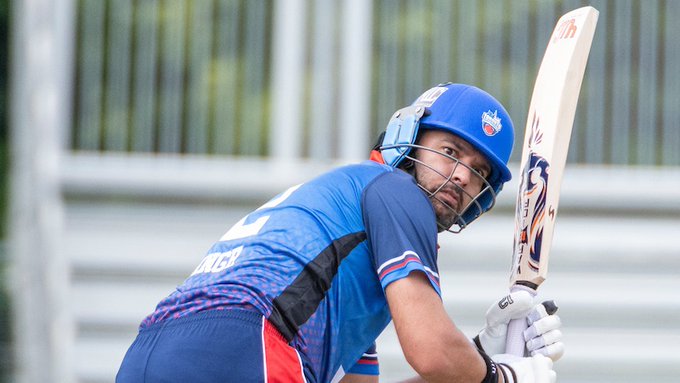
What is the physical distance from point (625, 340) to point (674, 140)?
121 cm

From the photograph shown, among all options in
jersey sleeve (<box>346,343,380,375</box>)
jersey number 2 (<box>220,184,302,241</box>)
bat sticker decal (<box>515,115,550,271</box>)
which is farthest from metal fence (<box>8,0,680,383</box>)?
jersey number 2 (<box>220,184,302,241</box>)

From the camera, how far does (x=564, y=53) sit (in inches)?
163

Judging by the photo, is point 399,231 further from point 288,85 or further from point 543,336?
point 288,85

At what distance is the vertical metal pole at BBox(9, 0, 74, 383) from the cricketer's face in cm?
416

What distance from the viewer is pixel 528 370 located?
11.7 ft

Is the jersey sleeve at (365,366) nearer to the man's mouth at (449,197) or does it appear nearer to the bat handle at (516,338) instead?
the bat handle at (516,338)

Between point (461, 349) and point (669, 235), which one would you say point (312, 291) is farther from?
point (669, 235)

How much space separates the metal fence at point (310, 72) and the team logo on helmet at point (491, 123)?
148 inches

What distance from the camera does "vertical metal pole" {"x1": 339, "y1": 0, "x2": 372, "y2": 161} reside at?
7363 millimetres

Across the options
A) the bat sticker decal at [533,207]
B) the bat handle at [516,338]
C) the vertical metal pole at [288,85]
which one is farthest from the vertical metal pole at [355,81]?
the bat handle at [516,338]

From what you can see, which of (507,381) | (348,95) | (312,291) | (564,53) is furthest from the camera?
(348,95)

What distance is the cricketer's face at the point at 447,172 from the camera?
356 centimetres

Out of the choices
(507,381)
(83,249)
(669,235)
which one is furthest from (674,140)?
(507,381)

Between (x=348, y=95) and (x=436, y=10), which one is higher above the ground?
(x=436, y=10)
